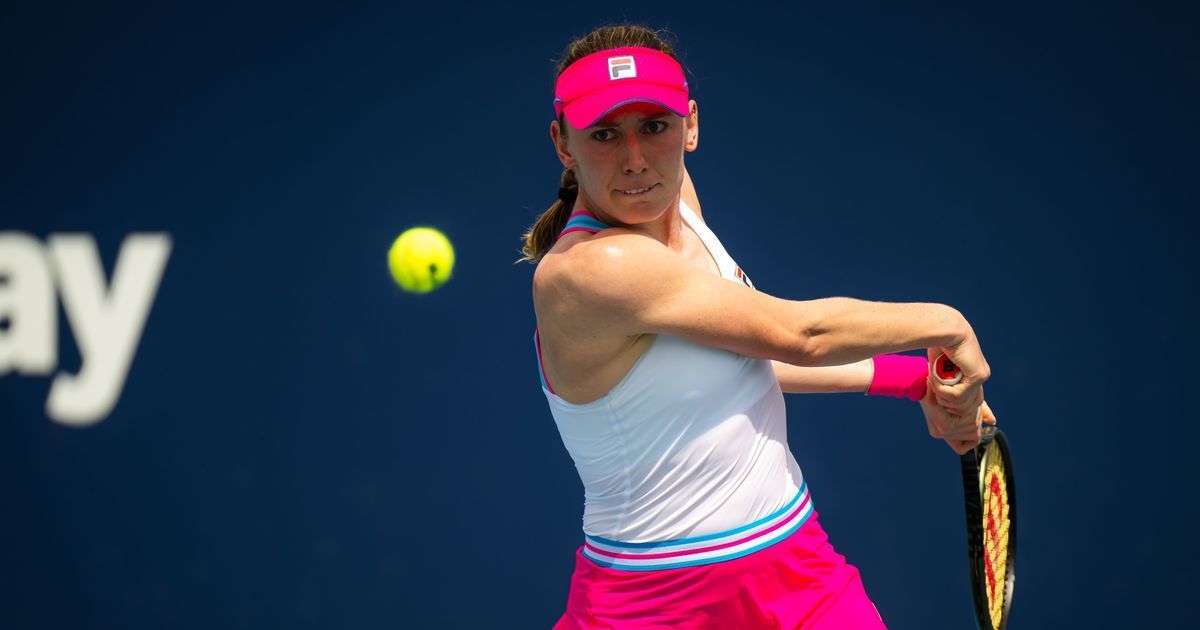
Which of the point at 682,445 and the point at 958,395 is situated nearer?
the point at 682,445

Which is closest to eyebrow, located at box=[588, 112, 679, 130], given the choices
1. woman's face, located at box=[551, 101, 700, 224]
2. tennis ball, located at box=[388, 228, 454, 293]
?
woman's face, located at box=[551, 101, 700, 224]

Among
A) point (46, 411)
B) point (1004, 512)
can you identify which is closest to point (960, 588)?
point (1004, 512)

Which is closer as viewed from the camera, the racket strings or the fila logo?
the fila logo

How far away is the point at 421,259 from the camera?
3.45 meters

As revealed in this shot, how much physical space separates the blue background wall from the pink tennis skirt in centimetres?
159

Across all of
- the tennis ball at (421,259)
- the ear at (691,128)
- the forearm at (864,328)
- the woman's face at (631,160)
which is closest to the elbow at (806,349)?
the forearm at (864,328)

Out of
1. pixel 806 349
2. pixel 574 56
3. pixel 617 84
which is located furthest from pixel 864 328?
pixel 574 56

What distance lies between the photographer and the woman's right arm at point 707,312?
1674 mm

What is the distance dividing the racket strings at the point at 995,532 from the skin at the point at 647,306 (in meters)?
0.50

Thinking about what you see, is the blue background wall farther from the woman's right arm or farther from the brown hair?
the woman's right arm

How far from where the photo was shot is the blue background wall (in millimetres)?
3418

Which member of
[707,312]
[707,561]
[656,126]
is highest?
[656,126]

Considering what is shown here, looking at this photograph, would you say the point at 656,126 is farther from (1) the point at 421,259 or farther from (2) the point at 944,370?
(1) the point at 421,259

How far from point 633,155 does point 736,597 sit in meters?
0.71
